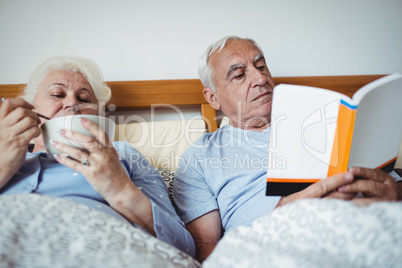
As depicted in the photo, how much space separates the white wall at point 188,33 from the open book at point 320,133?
2.91ft

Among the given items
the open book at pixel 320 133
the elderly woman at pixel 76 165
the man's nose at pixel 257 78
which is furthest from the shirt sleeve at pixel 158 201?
the man's nose at pixel 257 78

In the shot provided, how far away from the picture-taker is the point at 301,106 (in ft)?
2.40

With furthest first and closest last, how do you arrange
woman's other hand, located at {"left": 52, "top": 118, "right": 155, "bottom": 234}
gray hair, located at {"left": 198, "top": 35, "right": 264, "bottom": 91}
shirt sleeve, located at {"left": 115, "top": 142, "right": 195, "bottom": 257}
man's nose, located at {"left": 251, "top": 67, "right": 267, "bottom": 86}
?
gray hair, located at {"left": 198, "top": 35, "right": 264, "bottom": 91}, man's nose, located at {"left": 251, "top": 67, "right": 267, "bottom": 86}, shirt sleeve, located at {"left": 115, "top": 142, "right": 195, "bottom": 257}, woman's other hand, located at {"left": 52, "top": 118, "right": 155, "bottom": 234}

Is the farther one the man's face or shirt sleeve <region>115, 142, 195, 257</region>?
the man's face

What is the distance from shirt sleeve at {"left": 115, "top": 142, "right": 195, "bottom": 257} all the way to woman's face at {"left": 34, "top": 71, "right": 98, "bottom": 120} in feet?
0.67

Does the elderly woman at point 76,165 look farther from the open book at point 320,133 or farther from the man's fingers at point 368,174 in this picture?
the man's fingers at point 368,174

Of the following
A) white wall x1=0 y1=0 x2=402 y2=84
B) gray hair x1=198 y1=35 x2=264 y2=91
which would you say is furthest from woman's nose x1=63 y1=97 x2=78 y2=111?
gray hair x1=198 y1=35 x2=264 y2=91

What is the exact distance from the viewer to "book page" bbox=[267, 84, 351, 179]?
720 millimetres

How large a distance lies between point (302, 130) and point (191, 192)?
0.49 meters

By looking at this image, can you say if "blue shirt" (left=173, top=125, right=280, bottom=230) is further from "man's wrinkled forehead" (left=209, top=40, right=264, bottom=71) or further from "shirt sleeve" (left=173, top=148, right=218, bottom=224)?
"man's wrinkled forehead" (left=209, top=40, right=264, bottom=71)

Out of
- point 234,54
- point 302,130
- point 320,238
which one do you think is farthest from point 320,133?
point 234,54

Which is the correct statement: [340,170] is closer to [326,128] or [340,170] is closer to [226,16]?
[326,128]

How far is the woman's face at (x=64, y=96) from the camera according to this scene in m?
0.95

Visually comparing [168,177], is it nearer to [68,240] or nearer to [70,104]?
[70,104]
